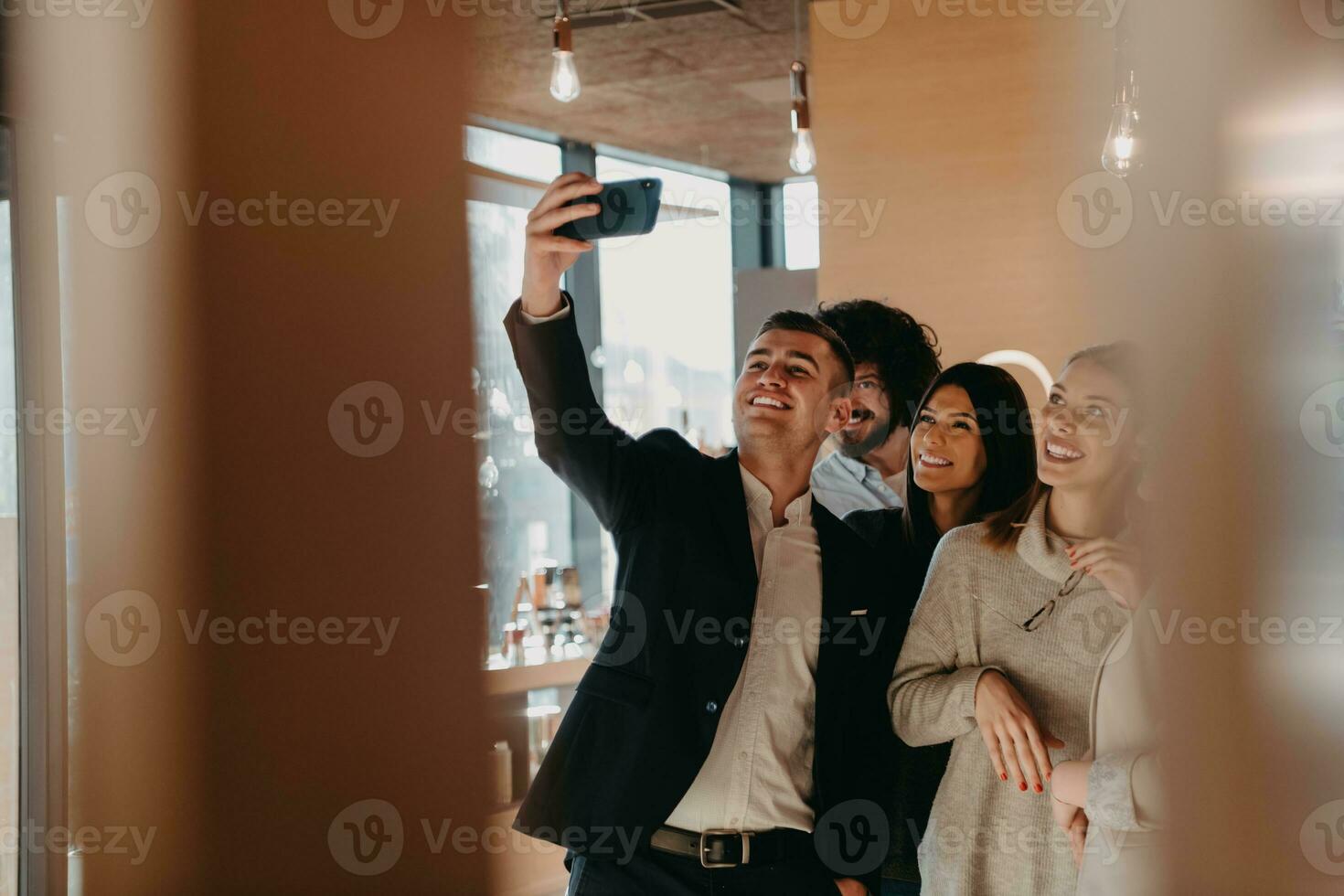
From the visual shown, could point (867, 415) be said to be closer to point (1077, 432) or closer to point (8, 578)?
point (1077, 432)

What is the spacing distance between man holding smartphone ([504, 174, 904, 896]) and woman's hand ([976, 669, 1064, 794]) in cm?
23

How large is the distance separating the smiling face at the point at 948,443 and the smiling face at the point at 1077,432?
181 mm

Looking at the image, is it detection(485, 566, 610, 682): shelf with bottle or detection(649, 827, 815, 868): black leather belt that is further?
detection(485, 566, 610, 682): shelf with bottle

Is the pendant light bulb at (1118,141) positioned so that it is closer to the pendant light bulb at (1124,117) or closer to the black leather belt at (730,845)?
the pendant light bulb at (1124,117)

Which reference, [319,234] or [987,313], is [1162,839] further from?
[987,313]

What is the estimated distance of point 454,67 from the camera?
233 cm

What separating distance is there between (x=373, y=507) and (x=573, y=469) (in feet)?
2.46

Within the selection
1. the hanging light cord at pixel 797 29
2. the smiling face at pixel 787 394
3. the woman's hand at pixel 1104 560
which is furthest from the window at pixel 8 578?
the hanging light cord at pixel 797 29

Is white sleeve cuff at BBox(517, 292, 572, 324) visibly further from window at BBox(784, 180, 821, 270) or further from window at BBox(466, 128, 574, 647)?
window at BBox(784, 180, 821, 270)

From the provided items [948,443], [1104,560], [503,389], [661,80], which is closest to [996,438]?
[948,443]

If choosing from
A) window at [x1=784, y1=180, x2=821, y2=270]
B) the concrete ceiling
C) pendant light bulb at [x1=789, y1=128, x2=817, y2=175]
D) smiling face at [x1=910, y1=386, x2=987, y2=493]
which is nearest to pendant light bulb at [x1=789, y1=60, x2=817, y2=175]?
pendant light bulb at [x1=789, y1=128, x2=817, y2=175]

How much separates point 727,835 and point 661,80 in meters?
3.92

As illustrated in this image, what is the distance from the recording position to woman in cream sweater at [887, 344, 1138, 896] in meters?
1.42

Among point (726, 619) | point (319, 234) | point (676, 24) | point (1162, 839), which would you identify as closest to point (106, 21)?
point (319, 234)
